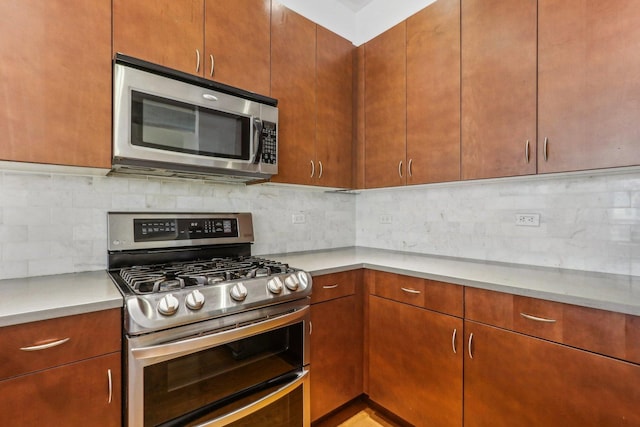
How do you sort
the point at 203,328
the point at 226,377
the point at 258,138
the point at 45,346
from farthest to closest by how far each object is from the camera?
the point at 258,138 < the point at 226,377 < the point at 203,328 < the point at 45,346

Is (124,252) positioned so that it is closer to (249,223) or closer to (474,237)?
(249,223)

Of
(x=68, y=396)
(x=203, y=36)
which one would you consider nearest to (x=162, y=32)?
(x=203, y=36)

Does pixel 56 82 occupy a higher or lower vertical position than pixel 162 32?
lower

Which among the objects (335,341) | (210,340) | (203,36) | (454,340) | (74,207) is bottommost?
(335,341)

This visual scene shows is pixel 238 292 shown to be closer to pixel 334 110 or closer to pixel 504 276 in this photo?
pixel 504 276

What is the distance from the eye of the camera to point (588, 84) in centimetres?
131

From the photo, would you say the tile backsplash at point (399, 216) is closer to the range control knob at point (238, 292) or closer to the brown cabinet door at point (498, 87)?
the brown cabinet door at point (498, 87)

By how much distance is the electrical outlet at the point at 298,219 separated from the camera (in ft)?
7.57

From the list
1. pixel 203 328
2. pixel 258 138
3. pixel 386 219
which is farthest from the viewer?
pixel 386 219

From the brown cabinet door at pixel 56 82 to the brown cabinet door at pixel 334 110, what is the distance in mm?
1205

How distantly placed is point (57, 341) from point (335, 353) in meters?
1.29

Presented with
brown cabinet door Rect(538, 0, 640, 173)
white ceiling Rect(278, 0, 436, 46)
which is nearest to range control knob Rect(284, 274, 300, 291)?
brown cabinet door Rect(538, 0, 640, 173)

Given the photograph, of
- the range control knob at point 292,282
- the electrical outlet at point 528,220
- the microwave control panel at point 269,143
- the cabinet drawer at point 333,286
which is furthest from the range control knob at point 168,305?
the electrical outlet at point 528,220

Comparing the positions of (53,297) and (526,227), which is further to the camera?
(526,227)
